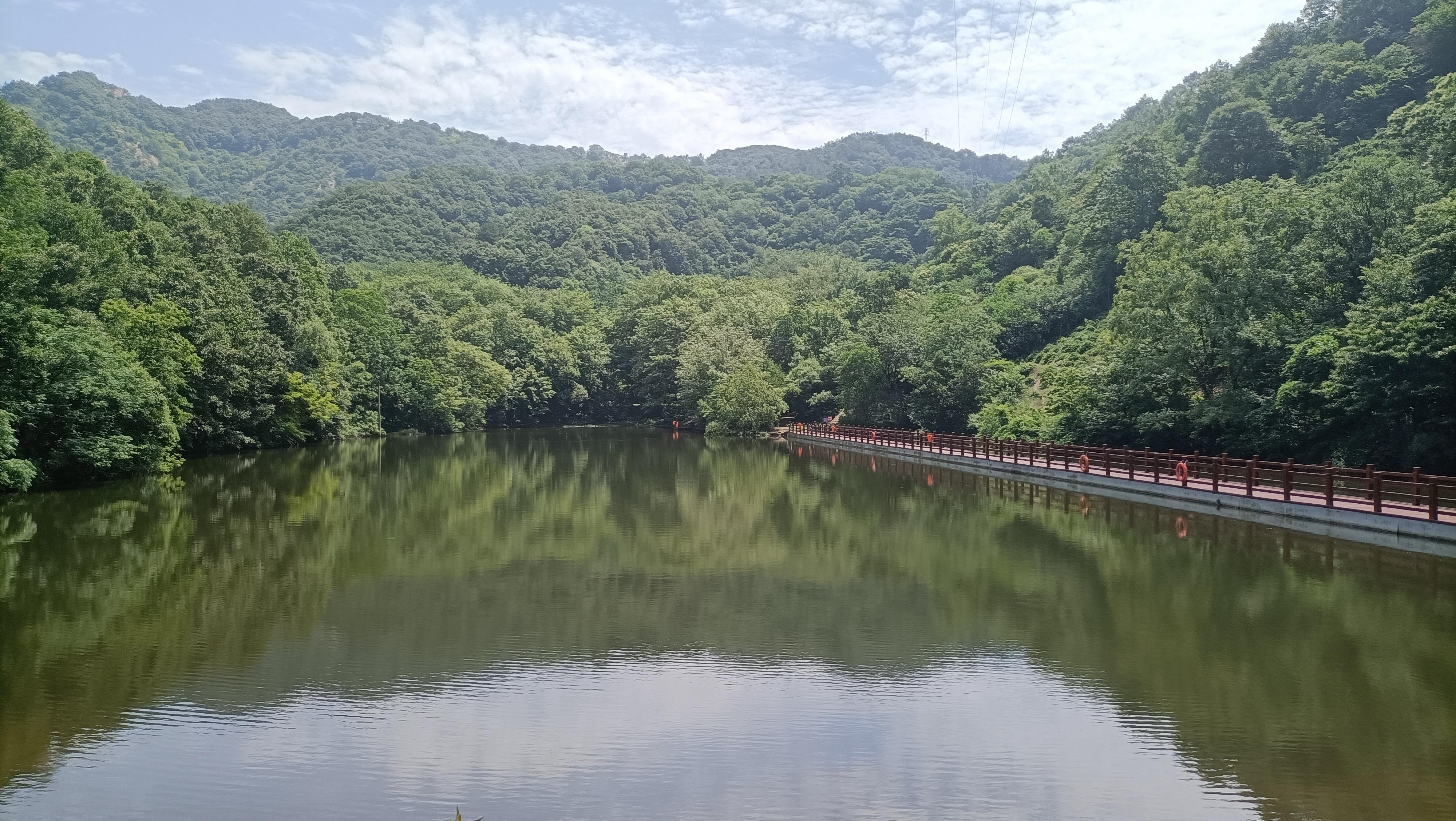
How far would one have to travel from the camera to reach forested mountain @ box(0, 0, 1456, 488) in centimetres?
2888

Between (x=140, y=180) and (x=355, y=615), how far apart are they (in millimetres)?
137295

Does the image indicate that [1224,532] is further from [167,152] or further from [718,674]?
[167,152]

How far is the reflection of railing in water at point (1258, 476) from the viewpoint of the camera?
752 inches

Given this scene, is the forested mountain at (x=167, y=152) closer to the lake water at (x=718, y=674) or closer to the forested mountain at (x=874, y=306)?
the forested mountain at (x=874, y=306)

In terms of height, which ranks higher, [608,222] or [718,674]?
[608,222]

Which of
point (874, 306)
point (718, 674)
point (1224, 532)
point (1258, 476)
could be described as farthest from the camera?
point (874, 306)

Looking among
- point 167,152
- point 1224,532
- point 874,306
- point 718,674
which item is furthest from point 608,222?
point 718,674

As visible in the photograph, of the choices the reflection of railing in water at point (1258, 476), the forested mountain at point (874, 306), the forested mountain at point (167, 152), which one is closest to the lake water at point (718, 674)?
the reflection of railing in water at point (1258, 476)

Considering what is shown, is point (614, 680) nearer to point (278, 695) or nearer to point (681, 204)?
point (278, 695)

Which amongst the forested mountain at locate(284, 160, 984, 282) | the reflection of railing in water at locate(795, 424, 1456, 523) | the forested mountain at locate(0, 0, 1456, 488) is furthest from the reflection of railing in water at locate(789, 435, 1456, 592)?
the forested mountain at locate(284, 160, 984, 282)

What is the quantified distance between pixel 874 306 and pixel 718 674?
65.8 metres

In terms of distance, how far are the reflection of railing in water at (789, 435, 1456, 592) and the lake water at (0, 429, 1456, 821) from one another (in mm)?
191

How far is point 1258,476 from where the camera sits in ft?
81.3

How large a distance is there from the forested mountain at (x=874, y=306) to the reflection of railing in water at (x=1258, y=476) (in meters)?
3.48
